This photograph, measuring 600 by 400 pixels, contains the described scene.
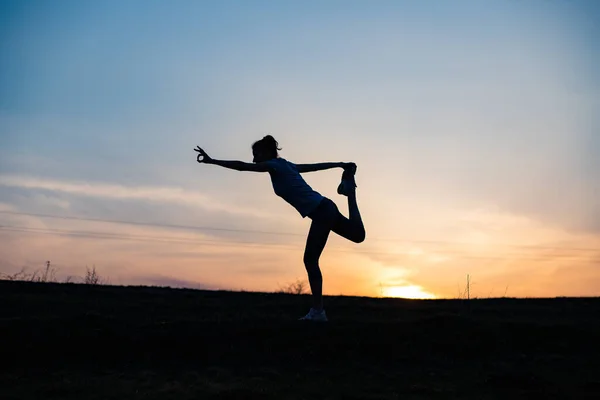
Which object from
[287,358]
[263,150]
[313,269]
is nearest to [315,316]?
[313,269]

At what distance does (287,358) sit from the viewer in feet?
25.2

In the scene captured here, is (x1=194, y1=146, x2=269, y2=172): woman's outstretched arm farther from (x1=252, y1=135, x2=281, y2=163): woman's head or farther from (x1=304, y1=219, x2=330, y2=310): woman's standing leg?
(x1=304, y1=219, x2=330, y2=310): woman's standing leg

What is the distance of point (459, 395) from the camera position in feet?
21.2

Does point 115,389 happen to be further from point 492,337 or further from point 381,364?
point 492,337

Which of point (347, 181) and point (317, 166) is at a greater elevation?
point (317, 166)

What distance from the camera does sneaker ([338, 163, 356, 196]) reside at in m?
9.45

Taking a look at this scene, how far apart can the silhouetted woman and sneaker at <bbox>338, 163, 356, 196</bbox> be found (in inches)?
10.1

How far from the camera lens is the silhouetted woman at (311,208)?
884cm

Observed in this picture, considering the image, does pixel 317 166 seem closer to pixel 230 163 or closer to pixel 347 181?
pixel 347 181

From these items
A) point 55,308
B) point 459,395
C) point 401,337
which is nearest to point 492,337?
point 401,337

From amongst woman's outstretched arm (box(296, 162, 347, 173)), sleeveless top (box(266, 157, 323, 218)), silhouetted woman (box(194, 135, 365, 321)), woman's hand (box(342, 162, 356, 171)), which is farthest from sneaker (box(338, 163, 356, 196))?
sleeveless top (box(266, 157, 323, 218))

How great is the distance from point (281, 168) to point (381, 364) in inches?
110

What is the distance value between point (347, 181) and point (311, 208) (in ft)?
2.95

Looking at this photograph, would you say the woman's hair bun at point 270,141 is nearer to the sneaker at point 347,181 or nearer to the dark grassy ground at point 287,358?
the sneaker at point 347,181
